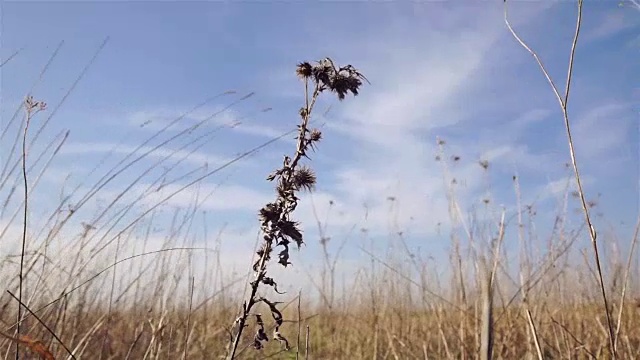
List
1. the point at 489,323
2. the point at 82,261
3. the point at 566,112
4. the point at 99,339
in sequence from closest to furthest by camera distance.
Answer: the point at 489,323, the point at 566,112, the point at 82,261, the point at 99,339

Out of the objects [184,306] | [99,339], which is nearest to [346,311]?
[184,306]

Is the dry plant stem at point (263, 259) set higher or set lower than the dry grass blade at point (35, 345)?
higher

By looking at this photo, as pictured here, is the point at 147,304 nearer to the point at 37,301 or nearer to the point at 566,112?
the point at 37,301

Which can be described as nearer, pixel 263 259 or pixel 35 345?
pixel 35 345

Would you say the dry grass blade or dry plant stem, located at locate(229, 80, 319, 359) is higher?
dry plant stem, located at locate(229, 80, 319, 359)

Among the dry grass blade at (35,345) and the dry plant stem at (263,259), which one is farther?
the dry plant stem at (263,259)

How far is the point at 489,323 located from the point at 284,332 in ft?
17.8

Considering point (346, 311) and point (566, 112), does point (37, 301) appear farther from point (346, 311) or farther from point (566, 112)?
point (346, 311)

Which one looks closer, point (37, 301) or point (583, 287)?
point (37, 301)

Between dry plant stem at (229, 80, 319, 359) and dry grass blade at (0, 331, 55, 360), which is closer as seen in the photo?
dry grass blade at (0, 331, 55, 360)

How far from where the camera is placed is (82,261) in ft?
9.27

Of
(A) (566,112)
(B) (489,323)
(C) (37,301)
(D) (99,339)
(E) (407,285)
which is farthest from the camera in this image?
(E) (407,285)

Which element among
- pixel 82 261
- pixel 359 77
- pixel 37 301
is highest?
pixel 359 77

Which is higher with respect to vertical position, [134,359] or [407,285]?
[407,285]
